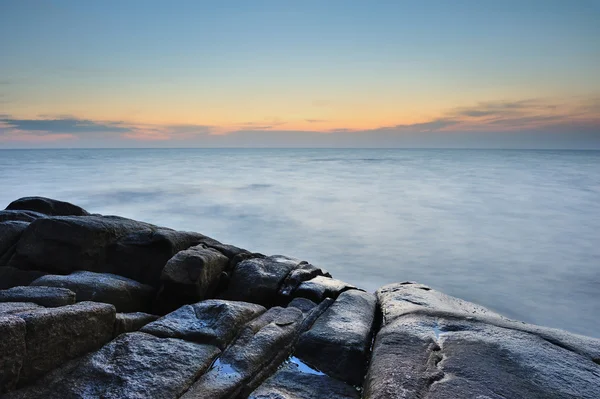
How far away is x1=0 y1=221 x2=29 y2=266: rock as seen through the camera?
698cm

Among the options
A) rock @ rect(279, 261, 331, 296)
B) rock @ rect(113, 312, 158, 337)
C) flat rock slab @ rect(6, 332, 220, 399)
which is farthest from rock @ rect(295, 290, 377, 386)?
rock @ rect(113, 312, 158, 337)

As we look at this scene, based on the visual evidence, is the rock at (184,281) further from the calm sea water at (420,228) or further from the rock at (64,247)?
the calm sea water at (420,228)

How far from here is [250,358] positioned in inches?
158

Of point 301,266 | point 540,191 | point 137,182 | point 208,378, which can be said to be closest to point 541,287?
point 301,266

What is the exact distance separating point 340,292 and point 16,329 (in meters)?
4.48

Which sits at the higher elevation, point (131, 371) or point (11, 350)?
point (11, 350)

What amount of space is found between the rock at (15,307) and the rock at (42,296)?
17 cm

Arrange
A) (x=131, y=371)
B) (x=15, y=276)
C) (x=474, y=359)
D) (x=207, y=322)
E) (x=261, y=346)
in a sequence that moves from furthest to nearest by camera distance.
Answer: (x=15, y=276) < (x=207, y=322) < (x=261, y=346) < (x=474, y=359) < (x=131, y=371)

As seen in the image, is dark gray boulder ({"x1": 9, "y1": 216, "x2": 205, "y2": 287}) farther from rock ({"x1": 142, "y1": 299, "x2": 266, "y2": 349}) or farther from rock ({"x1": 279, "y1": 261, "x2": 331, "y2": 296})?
rock ({"x1": 142, "y1": 299, "x2": 266, "y2": 349})

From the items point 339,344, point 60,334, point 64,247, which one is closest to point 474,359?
point 339,344

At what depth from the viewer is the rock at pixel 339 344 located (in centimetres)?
412

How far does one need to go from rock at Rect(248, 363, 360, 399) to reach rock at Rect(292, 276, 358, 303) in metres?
2.33

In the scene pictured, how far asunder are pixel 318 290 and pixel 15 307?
4030 mm

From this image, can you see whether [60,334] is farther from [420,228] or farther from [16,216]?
[420,228]
